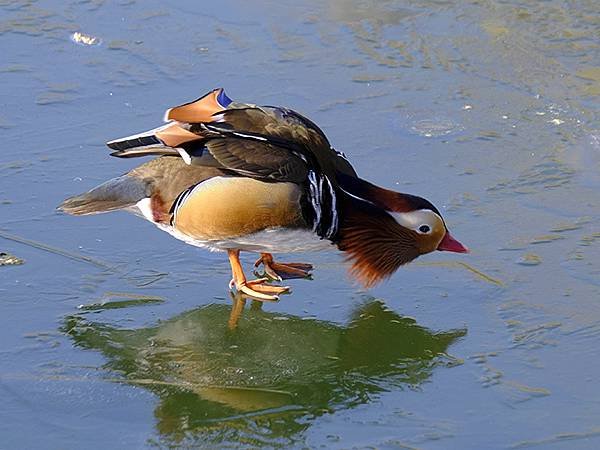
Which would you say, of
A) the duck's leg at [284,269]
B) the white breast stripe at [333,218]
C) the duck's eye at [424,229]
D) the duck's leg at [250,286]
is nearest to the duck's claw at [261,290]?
the duck's leg at [250,286]

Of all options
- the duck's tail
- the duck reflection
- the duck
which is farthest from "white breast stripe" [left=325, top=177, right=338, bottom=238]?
the duck's tail

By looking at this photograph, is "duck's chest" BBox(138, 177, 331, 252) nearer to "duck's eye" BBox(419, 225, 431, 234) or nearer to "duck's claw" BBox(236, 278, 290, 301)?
"duck's claw" BBox(236, 278, 290, 301)

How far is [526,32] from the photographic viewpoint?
693cm

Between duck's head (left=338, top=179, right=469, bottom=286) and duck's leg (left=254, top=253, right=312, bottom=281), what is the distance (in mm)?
221

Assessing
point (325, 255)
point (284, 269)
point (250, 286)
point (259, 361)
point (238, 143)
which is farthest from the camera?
point (325, 255)

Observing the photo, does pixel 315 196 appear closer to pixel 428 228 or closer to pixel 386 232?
pixel 386 232

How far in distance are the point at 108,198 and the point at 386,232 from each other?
1112 millimetres

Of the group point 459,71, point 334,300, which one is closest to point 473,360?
point 334,300

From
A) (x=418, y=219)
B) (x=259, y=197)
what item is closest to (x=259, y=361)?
(x=259, y=197)

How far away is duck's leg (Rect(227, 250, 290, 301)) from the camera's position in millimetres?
4613

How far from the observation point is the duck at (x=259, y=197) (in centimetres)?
452

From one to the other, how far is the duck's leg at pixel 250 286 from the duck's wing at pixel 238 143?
0.40m

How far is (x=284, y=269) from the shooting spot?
15.9 feet

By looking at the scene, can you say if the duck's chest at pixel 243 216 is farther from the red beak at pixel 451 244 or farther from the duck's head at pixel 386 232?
the red beak at pixel 451 244
